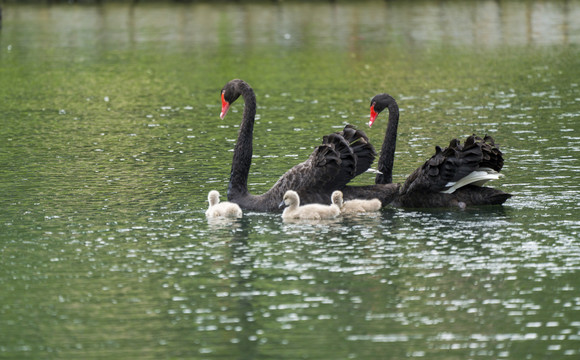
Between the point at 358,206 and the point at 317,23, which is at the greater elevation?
the point at 358,206

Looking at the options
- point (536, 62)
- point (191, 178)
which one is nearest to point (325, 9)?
point (536, 62)

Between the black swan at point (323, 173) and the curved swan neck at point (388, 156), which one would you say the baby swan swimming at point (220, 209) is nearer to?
the black swan at point (323, 173)

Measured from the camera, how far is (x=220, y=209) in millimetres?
11633

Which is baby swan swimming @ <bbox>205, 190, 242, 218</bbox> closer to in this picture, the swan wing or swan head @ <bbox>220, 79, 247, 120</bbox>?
swan head @ <bbox>220, 79, 247, 120</bbox>

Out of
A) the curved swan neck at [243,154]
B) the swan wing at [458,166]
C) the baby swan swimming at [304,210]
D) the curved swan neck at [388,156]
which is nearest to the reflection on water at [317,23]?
the curved swan neck at [388,156]

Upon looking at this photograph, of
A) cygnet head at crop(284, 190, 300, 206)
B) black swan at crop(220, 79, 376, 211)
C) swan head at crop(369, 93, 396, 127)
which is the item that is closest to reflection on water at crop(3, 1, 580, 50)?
swan head at crop(369, 93, 396, 127)

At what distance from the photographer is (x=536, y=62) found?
28531 millimetres

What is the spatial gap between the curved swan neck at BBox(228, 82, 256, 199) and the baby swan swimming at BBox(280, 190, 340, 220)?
1068 mm

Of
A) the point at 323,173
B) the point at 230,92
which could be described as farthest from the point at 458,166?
the point at 230,92

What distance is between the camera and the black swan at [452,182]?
11680 mm

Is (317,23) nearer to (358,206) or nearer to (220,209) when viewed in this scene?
(358,206)

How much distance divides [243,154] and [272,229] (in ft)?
5.82

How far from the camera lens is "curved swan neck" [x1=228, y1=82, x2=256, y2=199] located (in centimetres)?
1248

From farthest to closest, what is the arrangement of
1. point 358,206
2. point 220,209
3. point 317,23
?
1. point 317,23
2. point 358,206
3. point 220,209
